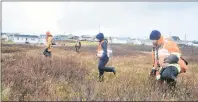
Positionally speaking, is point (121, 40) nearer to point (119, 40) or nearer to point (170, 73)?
point (119, 40)

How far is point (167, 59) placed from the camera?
849 cm

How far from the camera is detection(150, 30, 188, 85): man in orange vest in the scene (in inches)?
332

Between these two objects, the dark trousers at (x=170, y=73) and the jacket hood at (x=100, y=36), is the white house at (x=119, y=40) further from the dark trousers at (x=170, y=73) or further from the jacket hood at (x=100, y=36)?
the dark trousers at (x=170, y=73)

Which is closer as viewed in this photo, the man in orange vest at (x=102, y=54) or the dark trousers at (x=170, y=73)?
the dark trousers at (x=170, y=73)

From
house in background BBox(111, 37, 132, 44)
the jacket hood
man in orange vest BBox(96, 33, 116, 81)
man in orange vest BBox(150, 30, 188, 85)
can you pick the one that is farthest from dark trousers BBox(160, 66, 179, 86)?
house in background BBox(111, 37, 132, 44)

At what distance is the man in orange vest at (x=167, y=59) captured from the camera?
27.7 ft

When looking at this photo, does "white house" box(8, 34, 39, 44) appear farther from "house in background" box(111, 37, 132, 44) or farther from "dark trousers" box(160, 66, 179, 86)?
"dark trousers" box(160, 66, 179, 86)

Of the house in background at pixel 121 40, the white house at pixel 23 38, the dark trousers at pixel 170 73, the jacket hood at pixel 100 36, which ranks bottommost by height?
the house in background at pixel 121 40

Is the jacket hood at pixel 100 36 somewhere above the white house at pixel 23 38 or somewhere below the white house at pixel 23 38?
above

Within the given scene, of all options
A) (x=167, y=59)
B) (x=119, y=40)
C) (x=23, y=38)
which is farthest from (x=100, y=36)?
(x=119, y=40)

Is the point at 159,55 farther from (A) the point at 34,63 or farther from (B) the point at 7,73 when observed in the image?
(A) the point at 34,63

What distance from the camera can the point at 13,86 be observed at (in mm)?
8438

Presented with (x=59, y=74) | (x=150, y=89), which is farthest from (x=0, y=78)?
(x=150, y=89)

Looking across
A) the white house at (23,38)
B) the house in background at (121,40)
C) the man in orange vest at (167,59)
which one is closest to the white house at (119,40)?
the house in background at (121,40)
